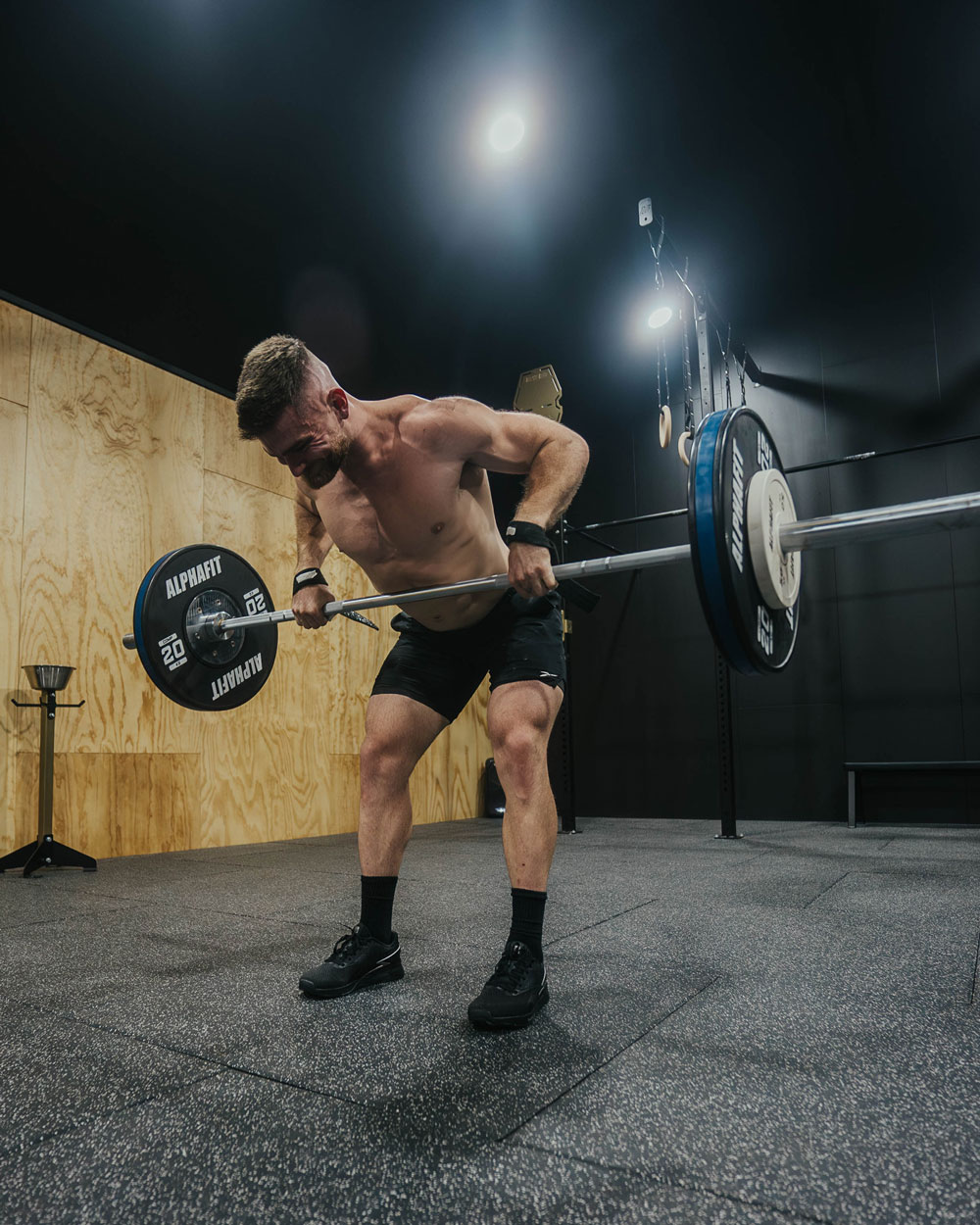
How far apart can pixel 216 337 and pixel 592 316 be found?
2.11 metres

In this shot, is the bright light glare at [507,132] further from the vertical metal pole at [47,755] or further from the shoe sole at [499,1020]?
the shoe sole at [499,1020]

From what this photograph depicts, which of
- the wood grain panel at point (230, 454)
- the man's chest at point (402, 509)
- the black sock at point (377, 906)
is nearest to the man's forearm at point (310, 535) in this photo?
the man's chest at point (402, 509)

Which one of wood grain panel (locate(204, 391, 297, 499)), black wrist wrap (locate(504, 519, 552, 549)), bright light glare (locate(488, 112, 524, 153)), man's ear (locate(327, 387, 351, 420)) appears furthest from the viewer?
Result: wood grain panel (locate(204, 391, 297, 499))

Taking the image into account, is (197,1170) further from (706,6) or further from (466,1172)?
(706,6)

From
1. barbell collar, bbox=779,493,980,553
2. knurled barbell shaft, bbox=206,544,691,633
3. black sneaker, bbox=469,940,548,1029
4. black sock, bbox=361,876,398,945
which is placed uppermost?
barbell collar, bbox=779,493,980,553

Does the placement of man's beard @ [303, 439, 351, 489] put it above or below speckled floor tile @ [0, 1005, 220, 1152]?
above

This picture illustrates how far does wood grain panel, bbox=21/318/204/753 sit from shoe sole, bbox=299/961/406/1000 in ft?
8.82

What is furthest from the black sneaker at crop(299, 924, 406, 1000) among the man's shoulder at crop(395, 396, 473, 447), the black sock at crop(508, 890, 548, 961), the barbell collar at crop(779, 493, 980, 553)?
the barbell collar at crop(779, 493, 980, 553)

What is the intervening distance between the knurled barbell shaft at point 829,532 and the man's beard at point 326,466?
283mm

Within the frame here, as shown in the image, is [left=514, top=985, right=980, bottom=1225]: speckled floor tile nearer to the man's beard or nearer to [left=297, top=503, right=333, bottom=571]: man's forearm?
the man's beard

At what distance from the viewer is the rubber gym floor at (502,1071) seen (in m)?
0.81

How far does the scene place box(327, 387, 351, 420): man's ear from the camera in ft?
5.36

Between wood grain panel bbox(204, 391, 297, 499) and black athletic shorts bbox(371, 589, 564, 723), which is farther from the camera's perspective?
wood grain panel bbox(204, 391, 297, 499)

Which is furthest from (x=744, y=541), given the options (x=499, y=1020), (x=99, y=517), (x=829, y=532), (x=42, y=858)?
(x=99, y=517)
